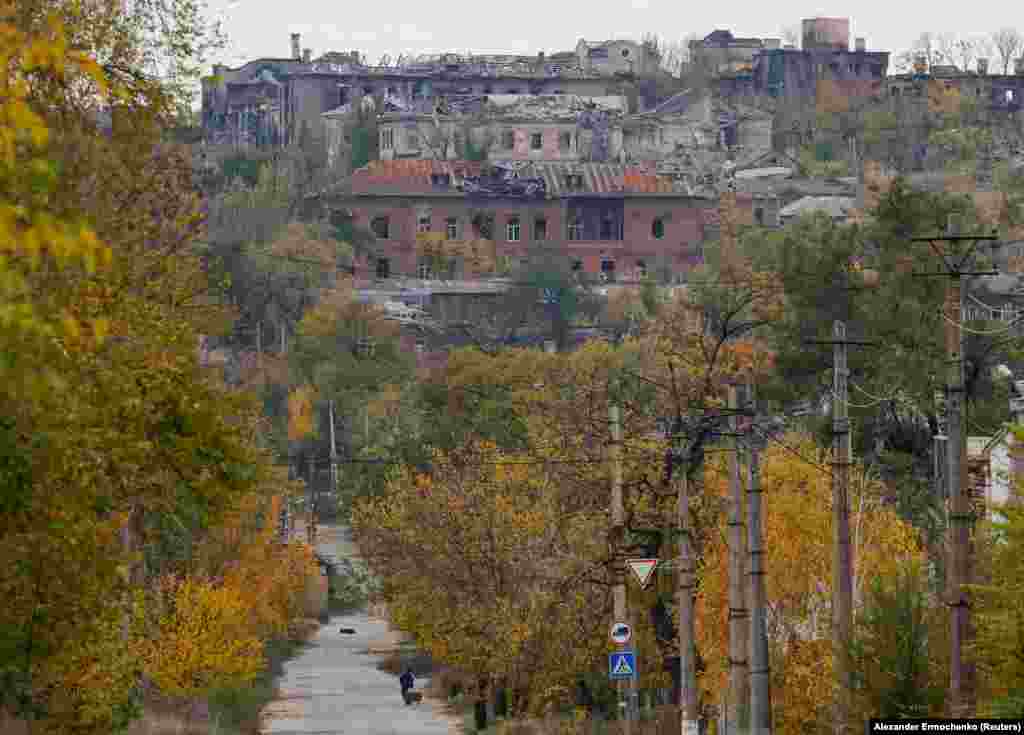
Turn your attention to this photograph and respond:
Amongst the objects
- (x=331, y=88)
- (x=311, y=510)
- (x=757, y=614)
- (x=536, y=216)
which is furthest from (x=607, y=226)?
(x=757, y=614)

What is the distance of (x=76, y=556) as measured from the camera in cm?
2206

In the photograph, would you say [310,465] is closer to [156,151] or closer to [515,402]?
[515,402]

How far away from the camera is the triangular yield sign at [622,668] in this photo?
3572 centimetres

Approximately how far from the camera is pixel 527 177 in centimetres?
16012

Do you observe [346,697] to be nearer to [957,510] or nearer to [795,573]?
[795,573]

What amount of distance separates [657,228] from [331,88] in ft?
140

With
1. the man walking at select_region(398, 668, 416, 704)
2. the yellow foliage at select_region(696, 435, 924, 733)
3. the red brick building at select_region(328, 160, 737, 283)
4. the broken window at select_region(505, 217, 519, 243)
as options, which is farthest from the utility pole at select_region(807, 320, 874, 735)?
the broken window at select_region(505, 217, 519, 243)

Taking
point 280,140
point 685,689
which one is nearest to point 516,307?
point 280,140

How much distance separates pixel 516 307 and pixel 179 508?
11210 cm

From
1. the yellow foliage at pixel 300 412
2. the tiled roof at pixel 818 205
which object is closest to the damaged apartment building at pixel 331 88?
the tiled roof at pixel 818 205

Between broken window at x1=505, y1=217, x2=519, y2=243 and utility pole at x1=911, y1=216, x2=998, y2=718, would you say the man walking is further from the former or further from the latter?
broken window at x1=505, y1=217, x2=519, y2=243

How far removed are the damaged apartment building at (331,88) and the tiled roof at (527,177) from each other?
25304mm

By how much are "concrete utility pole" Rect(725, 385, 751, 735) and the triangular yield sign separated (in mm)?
3129

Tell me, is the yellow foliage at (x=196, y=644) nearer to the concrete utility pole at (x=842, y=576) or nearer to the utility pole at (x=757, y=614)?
the utility pole at (x=757, y=614)
